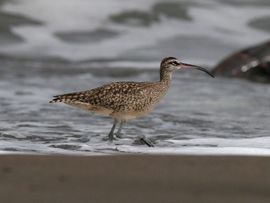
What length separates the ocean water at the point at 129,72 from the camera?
323 inches

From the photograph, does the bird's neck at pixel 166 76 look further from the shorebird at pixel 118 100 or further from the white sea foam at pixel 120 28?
the white sea foam at pixel 120 28

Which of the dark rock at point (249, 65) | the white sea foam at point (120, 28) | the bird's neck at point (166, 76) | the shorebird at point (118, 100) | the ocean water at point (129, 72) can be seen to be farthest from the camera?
the white sea foam at point (120, 28)

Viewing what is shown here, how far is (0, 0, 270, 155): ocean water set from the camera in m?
8.20
